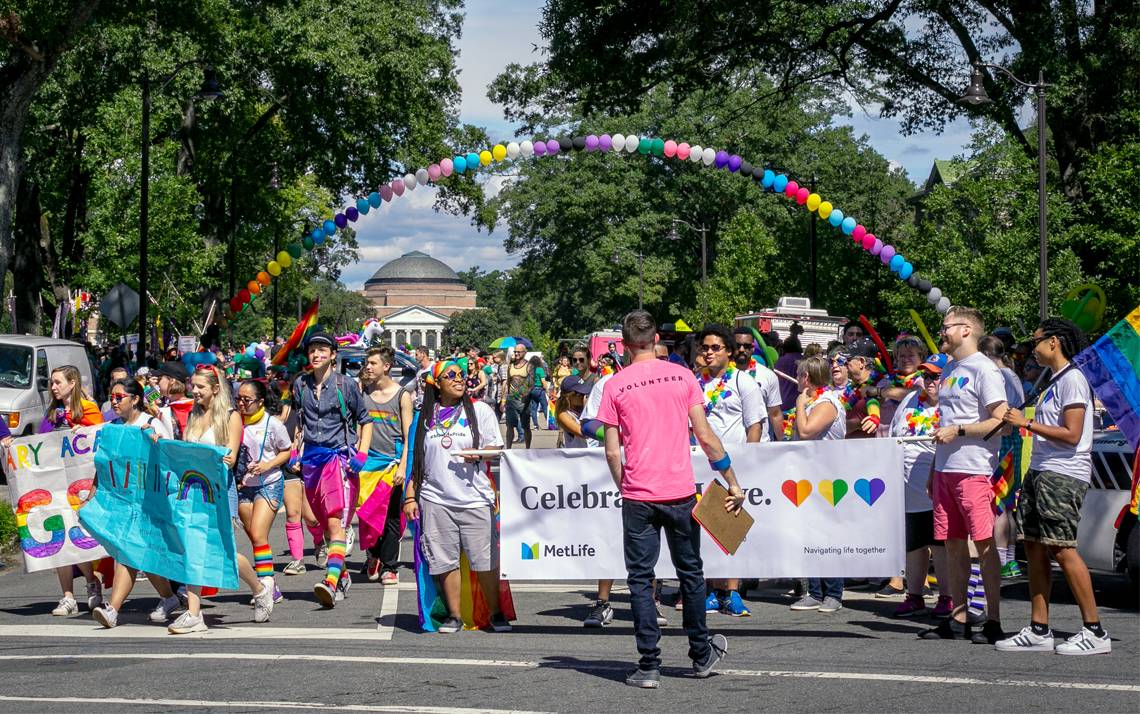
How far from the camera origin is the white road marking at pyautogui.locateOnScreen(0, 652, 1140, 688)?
6.96m

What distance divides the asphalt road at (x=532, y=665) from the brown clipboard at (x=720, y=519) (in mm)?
608

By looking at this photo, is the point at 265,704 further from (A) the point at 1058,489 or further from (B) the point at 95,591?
(A) the point at 1058,489

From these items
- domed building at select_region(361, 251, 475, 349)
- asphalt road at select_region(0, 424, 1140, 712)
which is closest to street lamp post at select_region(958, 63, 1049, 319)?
asphalt road at select_region(0, 424, 1140, 712)

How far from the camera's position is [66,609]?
10.0 m

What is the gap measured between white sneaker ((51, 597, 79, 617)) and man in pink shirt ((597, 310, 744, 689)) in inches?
188

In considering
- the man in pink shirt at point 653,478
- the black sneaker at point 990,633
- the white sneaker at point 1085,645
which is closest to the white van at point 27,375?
the man in pink shirt at point 653,478

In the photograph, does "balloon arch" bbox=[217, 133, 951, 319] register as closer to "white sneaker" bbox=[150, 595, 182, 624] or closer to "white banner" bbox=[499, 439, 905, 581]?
"white sneaker" bbox=[150, 595, 182, 624]

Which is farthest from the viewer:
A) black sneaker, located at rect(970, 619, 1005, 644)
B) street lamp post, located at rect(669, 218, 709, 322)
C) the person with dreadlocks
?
street lamp post, located at rect(669, 218, 709, 322)

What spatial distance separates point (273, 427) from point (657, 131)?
50770mm

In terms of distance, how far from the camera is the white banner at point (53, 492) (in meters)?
10.0

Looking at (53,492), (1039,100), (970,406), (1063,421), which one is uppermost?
(1039,100)

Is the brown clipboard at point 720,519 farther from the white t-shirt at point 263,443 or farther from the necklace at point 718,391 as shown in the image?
the white t-shirt at point 263,443

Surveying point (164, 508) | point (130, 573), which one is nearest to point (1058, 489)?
point (164, 508)

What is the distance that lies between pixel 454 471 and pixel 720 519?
1.71 m
